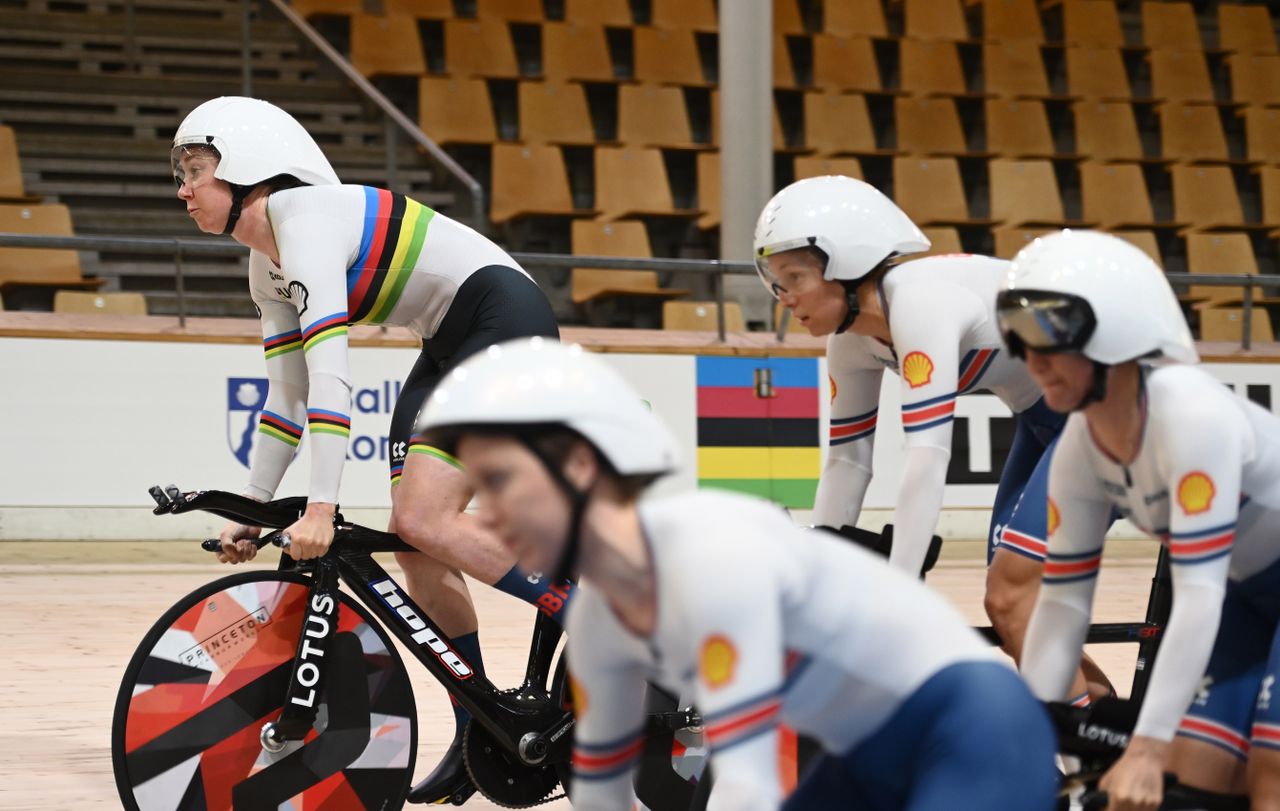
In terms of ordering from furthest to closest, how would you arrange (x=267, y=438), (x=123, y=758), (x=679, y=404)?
(x=679, y=404)
(x=267, y=438)
(x=123, y=758)

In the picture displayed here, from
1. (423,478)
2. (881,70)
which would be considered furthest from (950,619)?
(881,70)

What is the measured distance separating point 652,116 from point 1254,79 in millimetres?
5155

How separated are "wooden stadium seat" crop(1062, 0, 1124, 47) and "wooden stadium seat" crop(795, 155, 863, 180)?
3.01 m

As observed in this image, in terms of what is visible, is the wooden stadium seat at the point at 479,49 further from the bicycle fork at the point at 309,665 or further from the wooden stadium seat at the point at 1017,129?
the bicycle fork at the point at 309,665

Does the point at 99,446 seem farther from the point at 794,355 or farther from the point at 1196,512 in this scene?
the point at 1196,512

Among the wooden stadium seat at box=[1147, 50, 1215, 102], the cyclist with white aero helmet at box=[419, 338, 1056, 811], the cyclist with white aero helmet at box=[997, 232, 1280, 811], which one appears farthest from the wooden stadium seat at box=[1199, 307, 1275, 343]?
the cyclist with white aero helmet at box=[419, 338, 1056, 811]

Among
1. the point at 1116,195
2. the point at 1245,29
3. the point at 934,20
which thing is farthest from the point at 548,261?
the point at 1245,29

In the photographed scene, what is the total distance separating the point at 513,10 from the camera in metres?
11.0

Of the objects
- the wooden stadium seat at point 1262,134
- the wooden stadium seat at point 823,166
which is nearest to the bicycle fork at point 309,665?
the wooden stadium seat at point 823,166

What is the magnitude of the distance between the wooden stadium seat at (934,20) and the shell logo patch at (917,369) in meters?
9.51

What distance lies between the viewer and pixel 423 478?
3051 mm

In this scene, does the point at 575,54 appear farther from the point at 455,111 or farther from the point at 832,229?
the point at 832,229

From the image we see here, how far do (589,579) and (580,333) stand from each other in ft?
19.8

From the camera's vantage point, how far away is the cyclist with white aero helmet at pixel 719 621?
1495 mm
